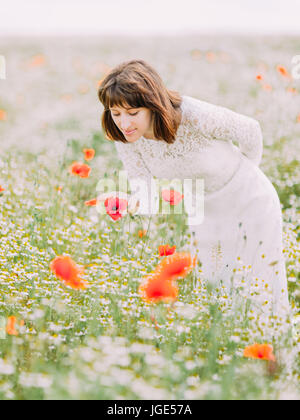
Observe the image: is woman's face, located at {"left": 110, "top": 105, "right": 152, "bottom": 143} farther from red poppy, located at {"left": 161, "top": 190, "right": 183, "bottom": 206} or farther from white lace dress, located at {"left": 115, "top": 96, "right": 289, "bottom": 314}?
red poppy, located at {"left": 161, "top": 190, "right": 183, "bottom": 206}

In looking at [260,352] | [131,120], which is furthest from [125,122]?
[260,352]

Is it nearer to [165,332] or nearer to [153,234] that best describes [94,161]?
[153,234]

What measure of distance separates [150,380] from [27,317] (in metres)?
0.92

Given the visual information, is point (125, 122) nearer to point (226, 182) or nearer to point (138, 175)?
point (138, 175)

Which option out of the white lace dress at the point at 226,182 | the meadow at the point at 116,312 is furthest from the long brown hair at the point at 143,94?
the meadow at the point at 116,312

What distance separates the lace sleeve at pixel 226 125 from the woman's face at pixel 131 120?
331 mm

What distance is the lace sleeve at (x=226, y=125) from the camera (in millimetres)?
3154

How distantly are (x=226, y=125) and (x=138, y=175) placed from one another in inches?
27.3

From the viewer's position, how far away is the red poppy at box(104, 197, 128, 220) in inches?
119

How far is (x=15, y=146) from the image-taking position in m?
6.83

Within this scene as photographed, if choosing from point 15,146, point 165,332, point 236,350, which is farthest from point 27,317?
point 15,146

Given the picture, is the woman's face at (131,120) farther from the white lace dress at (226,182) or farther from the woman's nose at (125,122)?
the white lace dress at (226,182)

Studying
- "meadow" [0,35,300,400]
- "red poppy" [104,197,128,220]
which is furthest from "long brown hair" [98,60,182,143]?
"meadow" [0,35,300,400]
